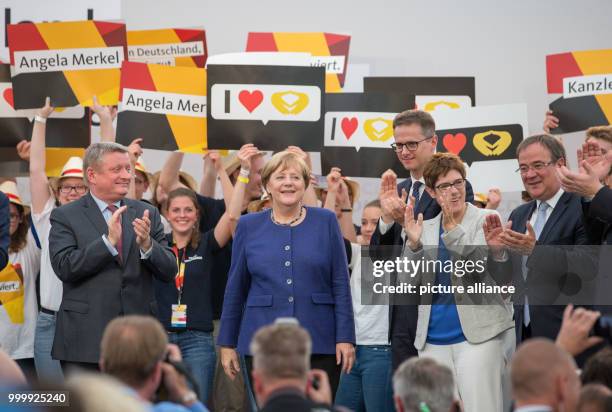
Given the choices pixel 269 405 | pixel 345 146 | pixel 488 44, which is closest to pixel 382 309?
pixel 345 146

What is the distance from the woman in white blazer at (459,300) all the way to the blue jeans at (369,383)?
85cm

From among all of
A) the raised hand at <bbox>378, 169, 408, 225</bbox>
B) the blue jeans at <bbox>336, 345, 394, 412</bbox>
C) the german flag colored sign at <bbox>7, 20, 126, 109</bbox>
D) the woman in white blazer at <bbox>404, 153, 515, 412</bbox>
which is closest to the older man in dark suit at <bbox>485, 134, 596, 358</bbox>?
the woman in white blazer at <bbox>404, 153, 515, 412</bbox>

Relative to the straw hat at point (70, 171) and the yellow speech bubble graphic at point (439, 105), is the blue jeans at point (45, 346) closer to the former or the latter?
the straw hat at point (70, 171)

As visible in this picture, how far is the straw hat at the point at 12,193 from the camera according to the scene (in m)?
6.04

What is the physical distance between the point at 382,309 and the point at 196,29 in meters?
2.77

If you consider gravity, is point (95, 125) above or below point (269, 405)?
above

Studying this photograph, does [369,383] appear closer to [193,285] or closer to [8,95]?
[193,285]

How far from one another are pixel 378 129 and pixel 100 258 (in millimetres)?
2234

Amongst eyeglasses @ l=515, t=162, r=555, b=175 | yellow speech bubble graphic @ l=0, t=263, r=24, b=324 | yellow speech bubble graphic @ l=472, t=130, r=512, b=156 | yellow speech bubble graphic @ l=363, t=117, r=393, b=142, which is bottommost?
yellow speech bubble graphic @ l=0, t=263, r=24, b=324

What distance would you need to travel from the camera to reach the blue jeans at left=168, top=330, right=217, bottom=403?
5758 mm

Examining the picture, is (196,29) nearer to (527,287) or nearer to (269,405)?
(527,287)

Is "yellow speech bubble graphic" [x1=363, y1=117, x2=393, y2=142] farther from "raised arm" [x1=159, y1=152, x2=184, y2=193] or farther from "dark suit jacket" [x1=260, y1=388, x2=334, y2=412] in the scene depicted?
"dark suit jacket" [x1=260, y1=388, x2=334, y2=412]

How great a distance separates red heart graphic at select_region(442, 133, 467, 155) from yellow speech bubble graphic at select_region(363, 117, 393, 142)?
1.19 ft

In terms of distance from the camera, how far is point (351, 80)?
8.00 meters
